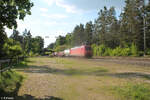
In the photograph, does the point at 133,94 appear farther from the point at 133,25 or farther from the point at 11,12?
the point at 133,25

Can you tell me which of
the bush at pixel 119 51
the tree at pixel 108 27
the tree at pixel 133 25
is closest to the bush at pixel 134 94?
the bush at pixel 119 51

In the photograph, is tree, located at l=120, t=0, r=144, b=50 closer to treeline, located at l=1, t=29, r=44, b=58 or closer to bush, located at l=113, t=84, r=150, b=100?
treeline, located at l=1, t=29, r=44, b=58

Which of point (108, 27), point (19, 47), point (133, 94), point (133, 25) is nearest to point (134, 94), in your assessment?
point (133, 94)

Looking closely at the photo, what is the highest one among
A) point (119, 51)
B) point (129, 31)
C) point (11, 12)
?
point (129, 31)

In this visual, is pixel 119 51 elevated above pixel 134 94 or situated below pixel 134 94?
above

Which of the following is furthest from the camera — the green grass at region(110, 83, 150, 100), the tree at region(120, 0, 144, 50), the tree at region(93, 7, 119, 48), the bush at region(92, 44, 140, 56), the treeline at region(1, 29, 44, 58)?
the tree at region(93, 7, 119, 48)

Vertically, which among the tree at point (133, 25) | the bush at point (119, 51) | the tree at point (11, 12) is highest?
the tree at point (133, 25)

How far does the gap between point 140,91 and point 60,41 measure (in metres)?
158

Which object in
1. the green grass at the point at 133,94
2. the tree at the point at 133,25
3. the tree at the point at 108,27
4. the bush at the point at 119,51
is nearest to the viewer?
the green grass at the point at 133,94

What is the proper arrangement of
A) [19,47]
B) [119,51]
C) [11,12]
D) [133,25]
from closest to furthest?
[11,12] → [19,47] → [133,25] → [119,51]

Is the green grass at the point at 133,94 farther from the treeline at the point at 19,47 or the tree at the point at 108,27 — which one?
the tree at the point at 108,27

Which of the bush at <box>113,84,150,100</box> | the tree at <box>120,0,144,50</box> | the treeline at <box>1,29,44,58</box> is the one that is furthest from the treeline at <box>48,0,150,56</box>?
the bush at <box>113,84,150,100</box>

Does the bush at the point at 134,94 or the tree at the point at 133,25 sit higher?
the tree at the point at 133,25

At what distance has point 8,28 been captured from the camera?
6.90 m
